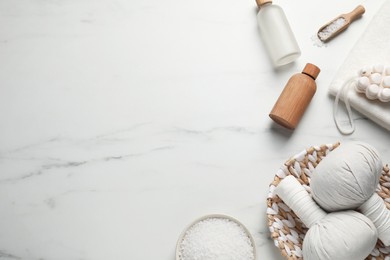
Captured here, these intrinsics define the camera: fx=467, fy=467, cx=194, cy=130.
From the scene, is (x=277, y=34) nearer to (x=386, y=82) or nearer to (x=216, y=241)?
(x=386, y=82)

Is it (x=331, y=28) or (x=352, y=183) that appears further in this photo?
(x=331, y=28)

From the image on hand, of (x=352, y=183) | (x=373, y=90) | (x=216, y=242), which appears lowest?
(x=216, y=242)

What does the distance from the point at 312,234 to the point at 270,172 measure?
0.54 ft

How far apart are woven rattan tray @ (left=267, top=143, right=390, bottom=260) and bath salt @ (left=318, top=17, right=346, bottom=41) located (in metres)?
0.23

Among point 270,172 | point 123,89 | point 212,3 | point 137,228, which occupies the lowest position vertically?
point 137,228

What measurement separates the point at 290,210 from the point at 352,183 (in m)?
0.13

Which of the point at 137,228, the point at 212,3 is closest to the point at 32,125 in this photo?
the point at 137,228

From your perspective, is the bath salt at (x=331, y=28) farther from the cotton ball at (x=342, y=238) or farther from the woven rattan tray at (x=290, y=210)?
the cotton ball at (x=342, y=238)

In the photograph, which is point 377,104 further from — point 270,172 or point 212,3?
point 212,3

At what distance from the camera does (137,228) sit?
872mm

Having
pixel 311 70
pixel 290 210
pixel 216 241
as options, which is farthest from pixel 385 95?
pixel 216 241

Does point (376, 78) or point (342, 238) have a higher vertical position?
point (376, 78)

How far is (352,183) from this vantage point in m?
0.74

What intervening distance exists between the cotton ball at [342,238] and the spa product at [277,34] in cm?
32
